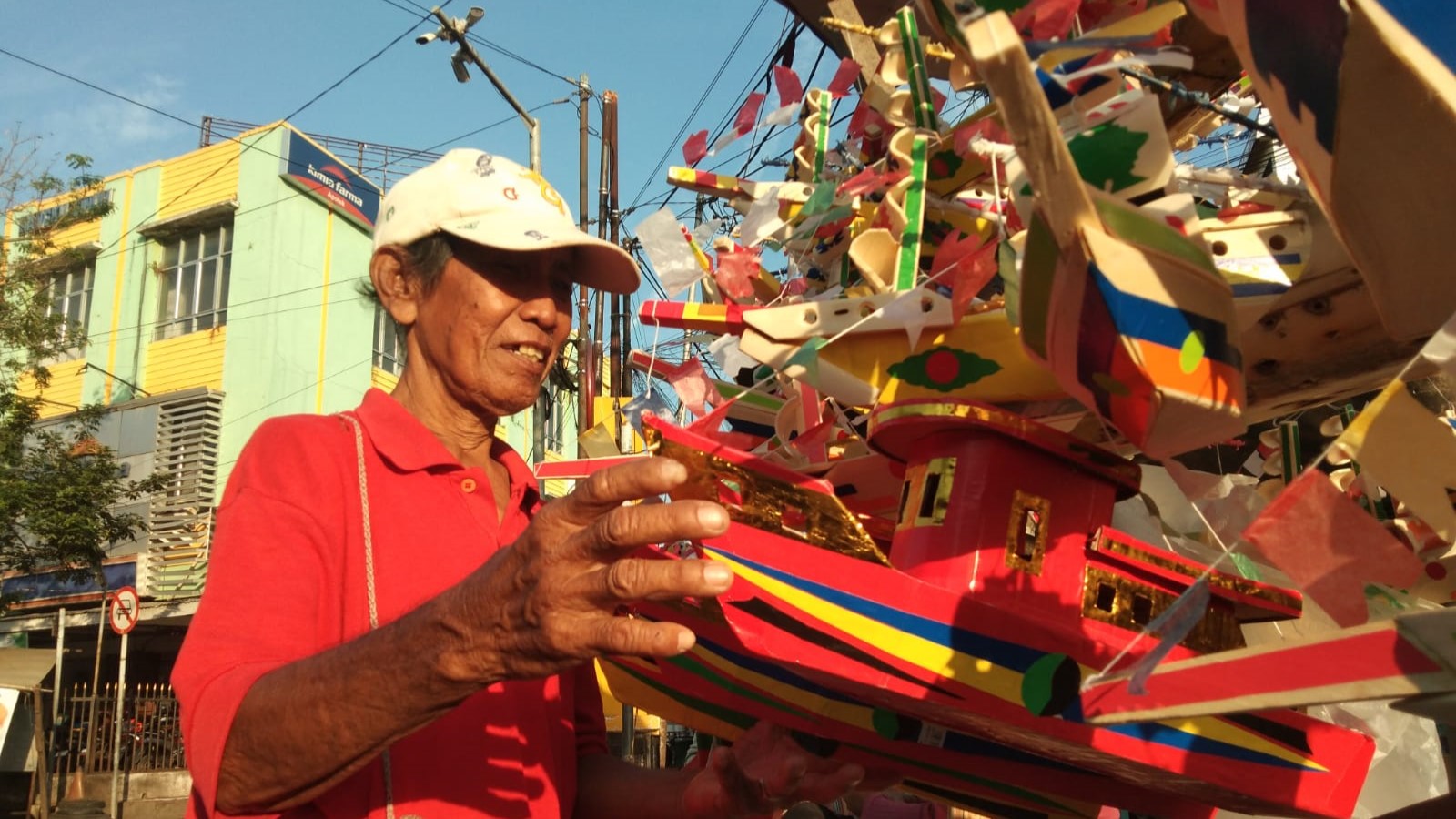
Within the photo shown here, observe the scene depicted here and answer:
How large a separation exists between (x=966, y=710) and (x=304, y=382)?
16.9 metres

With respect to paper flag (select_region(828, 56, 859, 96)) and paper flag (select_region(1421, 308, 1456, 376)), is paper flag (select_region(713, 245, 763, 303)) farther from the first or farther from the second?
paper flag (select_region(1421, 308, 1456, 376))

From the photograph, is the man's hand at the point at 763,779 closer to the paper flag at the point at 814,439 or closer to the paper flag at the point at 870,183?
the paper flag at the point at 814,439

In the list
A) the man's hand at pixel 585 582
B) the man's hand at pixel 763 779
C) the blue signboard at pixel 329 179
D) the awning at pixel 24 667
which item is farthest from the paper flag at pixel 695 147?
the blue signboard at pixel 329 179

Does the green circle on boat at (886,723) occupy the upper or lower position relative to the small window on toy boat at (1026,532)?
lower

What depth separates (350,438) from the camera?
1.59 meters

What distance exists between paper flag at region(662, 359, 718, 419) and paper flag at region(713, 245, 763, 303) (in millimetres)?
176

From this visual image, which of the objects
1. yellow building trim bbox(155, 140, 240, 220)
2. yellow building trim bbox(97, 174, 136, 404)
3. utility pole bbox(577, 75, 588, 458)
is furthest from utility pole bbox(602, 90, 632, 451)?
yellow building trim bbox(97, 174, 136, 404)

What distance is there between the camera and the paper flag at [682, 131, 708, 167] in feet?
8.38

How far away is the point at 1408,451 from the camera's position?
1.05m

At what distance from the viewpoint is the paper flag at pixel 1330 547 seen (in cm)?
102

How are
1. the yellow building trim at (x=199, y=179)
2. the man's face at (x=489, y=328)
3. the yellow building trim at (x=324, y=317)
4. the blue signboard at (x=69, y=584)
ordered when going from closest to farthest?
the man's face at (x=489, y=328), the blue signboard at (x=69, y=584), the yellow building trim at (x=324, y=317), the yellow building trim at (x=199, y=179)

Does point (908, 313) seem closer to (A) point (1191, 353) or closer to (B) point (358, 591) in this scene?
(A) point (1191, 353)

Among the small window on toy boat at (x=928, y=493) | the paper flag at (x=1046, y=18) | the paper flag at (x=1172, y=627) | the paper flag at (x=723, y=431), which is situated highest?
the paper flag at (x=1046, y=18)

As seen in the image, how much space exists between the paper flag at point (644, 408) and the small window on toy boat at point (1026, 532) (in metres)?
0.91
